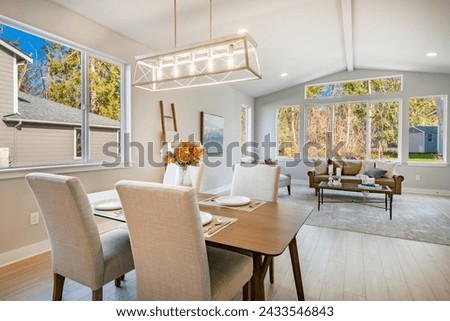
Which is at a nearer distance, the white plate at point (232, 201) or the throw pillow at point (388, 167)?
the white plate at point (232, 201)

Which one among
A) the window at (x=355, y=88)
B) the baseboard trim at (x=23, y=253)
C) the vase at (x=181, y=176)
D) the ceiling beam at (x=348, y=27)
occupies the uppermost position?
the ceiling beam at (x=348, y=27)

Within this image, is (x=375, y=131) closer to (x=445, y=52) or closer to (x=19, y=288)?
(x=445, y=52)

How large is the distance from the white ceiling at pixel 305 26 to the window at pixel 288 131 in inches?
73.6

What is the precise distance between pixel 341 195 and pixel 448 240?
249cm

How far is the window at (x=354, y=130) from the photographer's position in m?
6.37

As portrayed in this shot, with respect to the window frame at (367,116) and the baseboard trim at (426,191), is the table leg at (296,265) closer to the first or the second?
the baseboard trim at (426,191)

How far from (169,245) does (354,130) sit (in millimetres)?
6821

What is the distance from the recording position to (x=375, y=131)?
6527mm

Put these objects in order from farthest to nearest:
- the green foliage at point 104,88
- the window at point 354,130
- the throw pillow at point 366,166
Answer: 1. the window at point 354,130
2. the throw pillow at point 366,166
3. the green foliage at point 104,88

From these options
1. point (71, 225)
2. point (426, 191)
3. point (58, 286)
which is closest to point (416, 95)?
point (426, 191)

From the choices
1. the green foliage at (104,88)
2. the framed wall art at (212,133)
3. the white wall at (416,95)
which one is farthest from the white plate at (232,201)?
the white wall at (416,95)

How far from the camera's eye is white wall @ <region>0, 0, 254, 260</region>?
7.80 ft

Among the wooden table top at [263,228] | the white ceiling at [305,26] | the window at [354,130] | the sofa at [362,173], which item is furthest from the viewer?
the window at [354,130]

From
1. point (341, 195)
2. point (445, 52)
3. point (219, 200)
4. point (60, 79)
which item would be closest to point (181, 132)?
point (60, 79)
